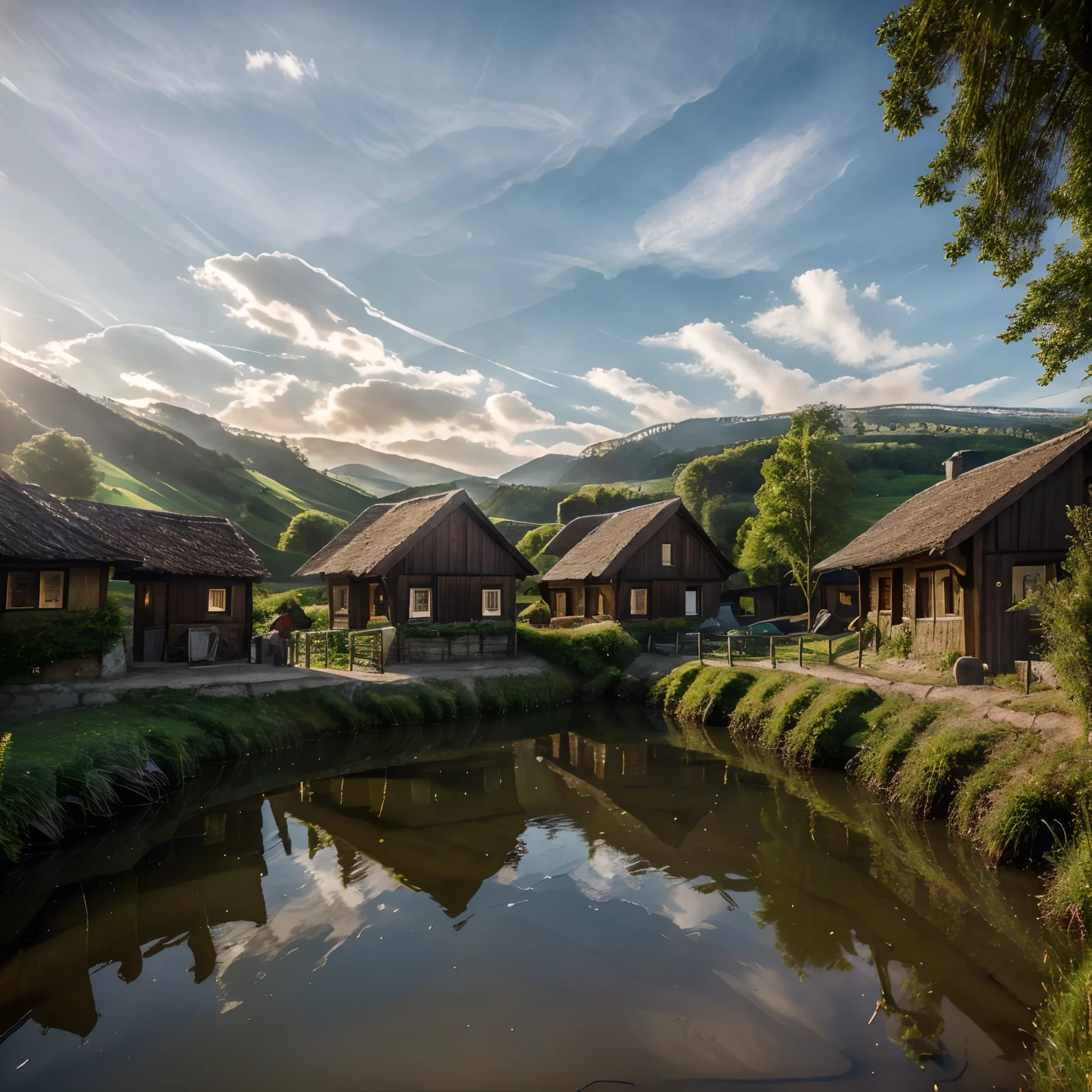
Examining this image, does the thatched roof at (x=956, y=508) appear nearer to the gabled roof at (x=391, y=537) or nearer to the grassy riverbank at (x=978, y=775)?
the grassy riverbank at (x=978, y=775)

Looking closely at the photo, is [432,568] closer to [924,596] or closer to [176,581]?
[176,581]

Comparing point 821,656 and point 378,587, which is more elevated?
point 378,587

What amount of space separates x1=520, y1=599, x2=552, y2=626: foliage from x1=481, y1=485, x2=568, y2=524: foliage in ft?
245

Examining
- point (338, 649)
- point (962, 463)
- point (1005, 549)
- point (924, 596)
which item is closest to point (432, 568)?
point (338, 649)

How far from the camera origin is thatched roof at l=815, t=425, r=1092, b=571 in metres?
16.0

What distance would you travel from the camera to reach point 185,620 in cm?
2256

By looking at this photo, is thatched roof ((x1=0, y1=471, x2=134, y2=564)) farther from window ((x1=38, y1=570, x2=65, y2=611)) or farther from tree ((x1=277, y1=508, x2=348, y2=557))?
tree ((x1=277, y1=508, x2=348, y2=557))

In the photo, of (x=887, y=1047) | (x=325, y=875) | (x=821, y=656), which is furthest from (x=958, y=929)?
(x=821, y=656)

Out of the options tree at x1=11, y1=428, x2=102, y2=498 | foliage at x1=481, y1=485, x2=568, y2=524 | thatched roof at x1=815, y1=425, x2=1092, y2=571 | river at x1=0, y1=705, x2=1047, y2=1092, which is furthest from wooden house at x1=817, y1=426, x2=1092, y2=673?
foliage at x1=481, y1=485, x2=568, y2=524

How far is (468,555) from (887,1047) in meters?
22.6

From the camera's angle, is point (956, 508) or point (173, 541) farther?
point (173, 541)

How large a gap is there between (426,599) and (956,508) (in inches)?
719

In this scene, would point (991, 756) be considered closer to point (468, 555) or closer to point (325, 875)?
point (325, 875)

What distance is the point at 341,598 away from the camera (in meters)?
29.9
